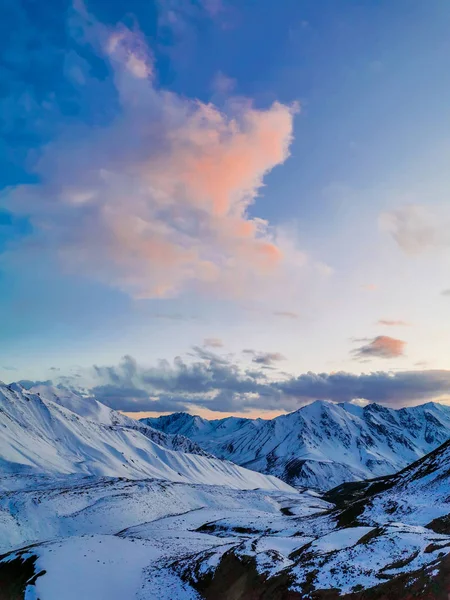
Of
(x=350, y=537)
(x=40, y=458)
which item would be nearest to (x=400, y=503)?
(x=350, y=537)

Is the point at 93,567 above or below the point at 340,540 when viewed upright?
above

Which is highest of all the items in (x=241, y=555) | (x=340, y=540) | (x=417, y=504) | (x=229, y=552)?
(x=241, y=555)

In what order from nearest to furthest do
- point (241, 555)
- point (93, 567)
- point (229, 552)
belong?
point (241, 555) → point (229, 552) → point (93, 567)

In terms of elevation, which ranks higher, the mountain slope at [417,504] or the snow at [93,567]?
the snow at [93,567]

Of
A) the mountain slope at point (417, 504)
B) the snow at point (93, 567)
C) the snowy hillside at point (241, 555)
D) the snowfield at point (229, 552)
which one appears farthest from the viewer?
the mountain slope at point (417, 504)

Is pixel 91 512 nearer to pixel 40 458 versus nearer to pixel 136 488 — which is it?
pixel 136 488

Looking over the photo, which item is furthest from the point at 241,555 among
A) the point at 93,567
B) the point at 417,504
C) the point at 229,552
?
the point at 417,504

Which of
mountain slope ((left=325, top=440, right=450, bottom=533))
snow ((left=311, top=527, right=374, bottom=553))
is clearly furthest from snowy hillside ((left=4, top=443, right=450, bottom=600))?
mountain slope ((left=325, top=440, right=450, bottom=533))

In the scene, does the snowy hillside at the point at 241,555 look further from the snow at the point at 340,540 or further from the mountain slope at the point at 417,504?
the mountain slope at the point at 417,504

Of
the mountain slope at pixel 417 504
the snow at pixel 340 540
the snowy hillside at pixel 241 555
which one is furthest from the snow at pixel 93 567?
the mountain slope at pixel 417 504

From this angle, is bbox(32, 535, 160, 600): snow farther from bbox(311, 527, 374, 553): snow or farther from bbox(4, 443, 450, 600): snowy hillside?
bbox(311, 527, 374, 553): snow

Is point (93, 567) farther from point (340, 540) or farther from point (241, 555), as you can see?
point (340, 540)
